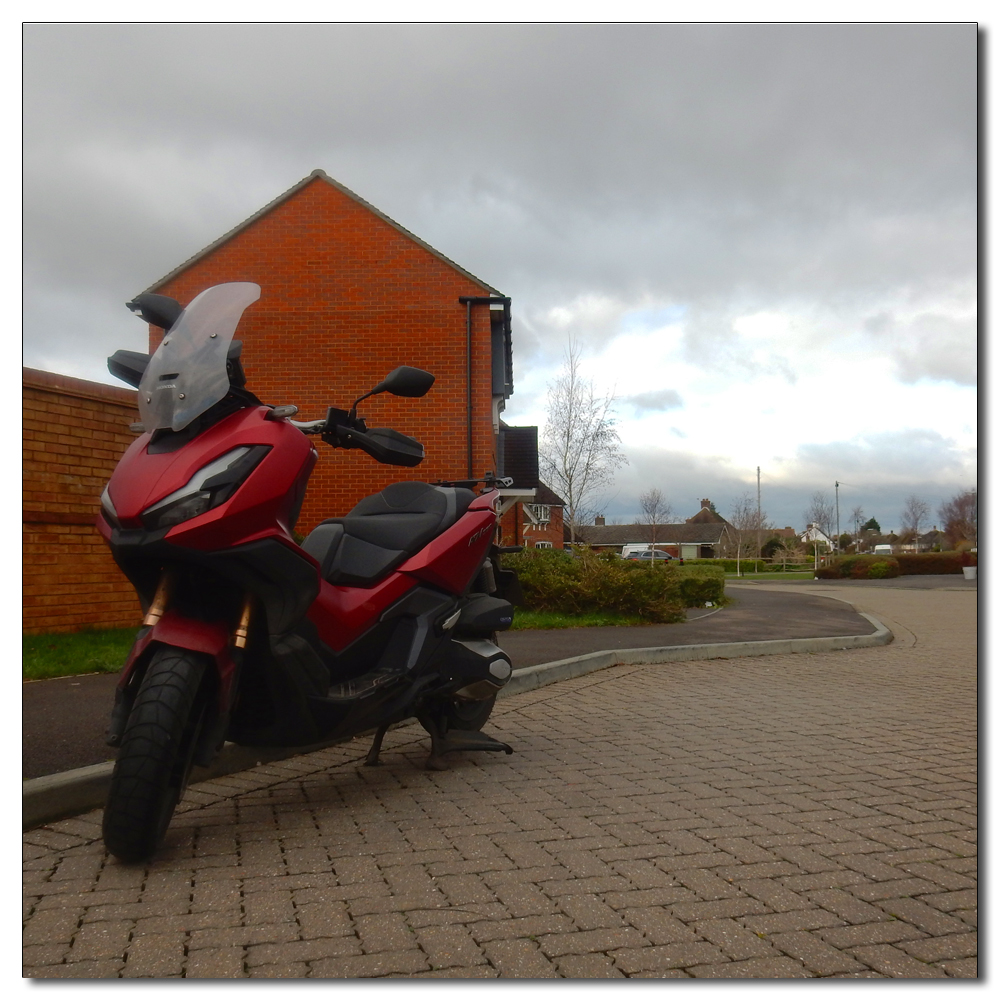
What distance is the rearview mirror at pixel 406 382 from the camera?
11.4 ft

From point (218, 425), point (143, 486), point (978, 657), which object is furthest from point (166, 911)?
point (978, 657)

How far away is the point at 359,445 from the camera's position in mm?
3797

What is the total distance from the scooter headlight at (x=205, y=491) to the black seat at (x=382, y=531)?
754 mm

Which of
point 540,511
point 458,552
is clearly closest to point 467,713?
point 458,552

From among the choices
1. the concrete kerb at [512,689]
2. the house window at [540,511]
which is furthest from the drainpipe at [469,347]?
the house window at [540,511]

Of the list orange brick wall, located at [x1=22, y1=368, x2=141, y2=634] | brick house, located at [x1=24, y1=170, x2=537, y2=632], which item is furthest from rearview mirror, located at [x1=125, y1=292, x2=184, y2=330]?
brick house, located at [x1=24, y1=170, x2=537, y2=632]

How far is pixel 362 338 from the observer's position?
16.3m

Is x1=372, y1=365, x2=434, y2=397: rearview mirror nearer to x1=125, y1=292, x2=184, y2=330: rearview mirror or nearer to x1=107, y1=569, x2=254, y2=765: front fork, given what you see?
x1=125, y1=292, x2=184, y2=330: rearview mirror

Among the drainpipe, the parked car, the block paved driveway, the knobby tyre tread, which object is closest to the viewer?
the block paved driveway

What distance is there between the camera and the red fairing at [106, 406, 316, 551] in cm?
295

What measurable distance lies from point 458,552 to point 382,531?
40cm

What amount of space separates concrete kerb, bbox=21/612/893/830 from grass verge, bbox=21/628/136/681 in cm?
263

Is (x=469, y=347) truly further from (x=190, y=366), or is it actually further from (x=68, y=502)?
(x=190, y=366)

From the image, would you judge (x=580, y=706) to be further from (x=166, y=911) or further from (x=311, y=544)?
(x=166, y=911)
